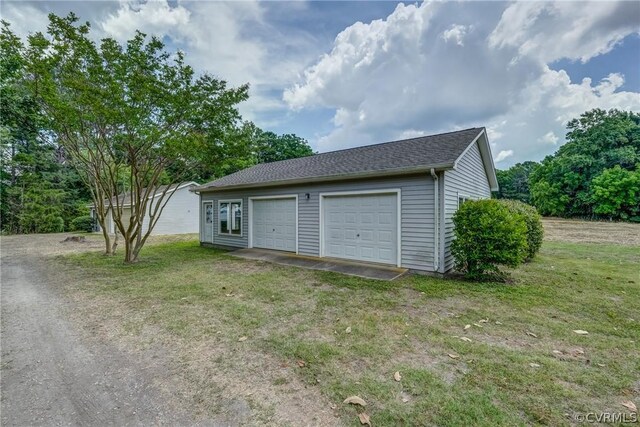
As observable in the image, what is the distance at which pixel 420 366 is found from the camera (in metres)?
2.84

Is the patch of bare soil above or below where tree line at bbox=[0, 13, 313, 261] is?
below

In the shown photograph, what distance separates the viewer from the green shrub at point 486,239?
572 cm

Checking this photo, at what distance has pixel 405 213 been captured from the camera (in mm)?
6883

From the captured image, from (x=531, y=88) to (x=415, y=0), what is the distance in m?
6.53

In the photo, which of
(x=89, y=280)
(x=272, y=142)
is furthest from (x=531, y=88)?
(x=272, y=142)

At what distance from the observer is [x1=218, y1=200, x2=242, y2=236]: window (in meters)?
11.2

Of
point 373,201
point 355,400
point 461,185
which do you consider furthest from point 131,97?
point 461,185

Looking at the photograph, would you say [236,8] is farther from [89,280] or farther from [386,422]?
[386,422]

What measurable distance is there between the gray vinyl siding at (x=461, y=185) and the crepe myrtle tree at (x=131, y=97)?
22.2 ft

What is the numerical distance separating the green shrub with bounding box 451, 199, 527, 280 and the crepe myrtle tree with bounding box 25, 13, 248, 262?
7.33m

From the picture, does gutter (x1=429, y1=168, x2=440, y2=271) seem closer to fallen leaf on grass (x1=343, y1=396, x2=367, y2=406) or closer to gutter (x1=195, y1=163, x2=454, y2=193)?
gutter (x1=195, y1=163, x2=454, y2=193)

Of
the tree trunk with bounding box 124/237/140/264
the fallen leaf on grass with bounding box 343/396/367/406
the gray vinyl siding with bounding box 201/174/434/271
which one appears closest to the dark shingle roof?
the gray vinyl siding with bounding box 201/174/434/271

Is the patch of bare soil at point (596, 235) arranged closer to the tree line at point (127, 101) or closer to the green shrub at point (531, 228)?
the green shrub at point (531, 228)

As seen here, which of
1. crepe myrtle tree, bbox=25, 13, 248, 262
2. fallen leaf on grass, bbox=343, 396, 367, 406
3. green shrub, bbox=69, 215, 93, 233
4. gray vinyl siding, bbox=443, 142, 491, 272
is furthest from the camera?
green shrub, bbox=69, 215, 93, 233
